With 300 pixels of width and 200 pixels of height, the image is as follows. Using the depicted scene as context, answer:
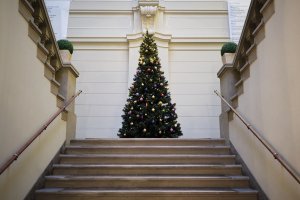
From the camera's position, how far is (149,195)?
11.3ft

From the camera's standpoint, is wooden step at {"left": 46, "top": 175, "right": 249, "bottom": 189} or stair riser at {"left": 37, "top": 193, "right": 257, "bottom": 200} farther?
wooden step at {"left": 46, "top": 175, "right": 249, "bottom": 189}

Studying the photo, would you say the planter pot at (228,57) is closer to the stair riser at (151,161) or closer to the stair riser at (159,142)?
the stair riser at (159,142)

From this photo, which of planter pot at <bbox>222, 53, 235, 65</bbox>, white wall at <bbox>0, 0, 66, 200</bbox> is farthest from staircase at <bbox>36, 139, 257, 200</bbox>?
planter pot at <bbox>222, 53, 235, 65</bbox>

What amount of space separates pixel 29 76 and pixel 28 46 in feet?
1.04

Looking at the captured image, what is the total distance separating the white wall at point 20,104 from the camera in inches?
113

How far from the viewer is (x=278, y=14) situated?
3078mm

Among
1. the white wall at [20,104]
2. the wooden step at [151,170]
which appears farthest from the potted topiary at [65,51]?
the wooden step at [151,170]

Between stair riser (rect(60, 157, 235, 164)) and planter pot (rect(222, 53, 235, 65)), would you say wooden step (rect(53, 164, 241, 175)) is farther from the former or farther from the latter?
planter pot (rect(222, 53, 235, 65))

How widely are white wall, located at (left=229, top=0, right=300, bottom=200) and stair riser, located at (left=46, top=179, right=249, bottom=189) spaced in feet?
1.17

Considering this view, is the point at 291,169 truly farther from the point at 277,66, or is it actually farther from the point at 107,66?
the point at 107,66

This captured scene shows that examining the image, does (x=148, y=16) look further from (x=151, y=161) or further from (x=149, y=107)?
(x=151, y=161)

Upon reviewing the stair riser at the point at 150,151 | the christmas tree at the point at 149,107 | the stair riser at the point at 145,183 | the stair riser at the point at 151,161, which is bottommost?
the stair riser at the point at 145,183

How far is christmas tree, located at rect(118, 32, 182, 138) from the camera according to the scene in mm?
6074

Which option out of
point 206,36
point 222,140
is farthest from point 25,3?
point 206,36
